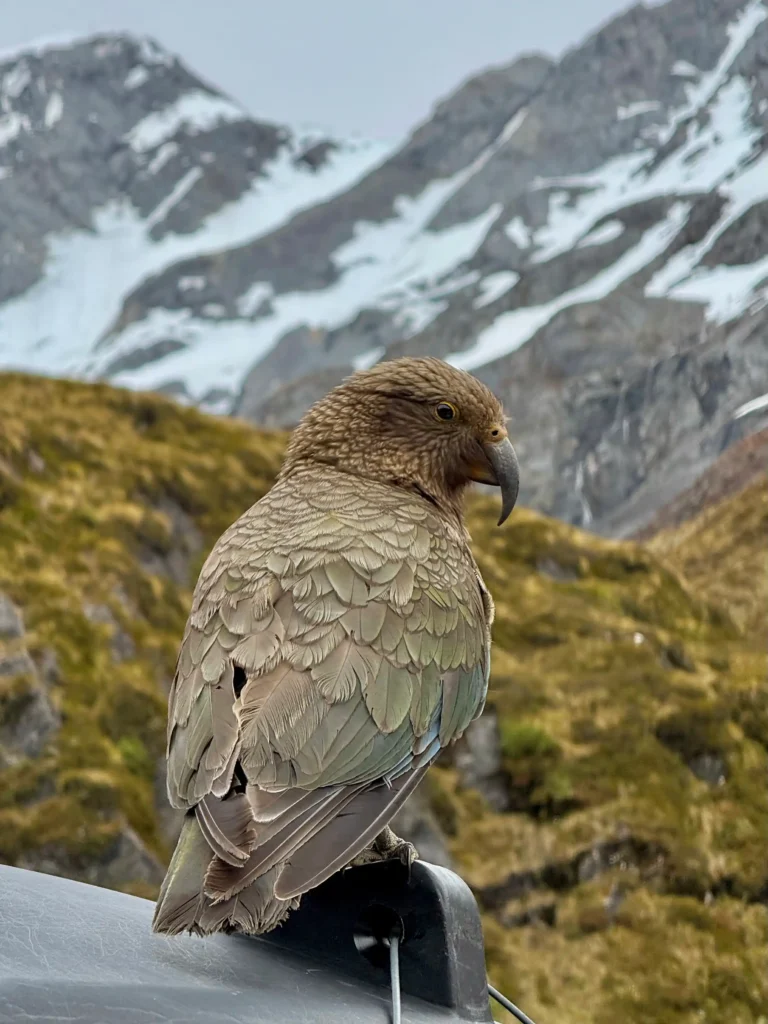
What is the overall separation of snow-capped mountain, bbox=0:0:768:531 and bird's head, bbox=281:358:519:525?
26.6 m

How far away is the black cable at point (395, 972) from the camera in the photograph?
8.07 feet

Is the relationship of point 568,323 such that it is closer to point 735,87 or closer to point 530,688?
point 530,688

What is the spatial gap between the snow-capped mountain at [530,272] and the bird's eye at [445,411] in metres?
26.7

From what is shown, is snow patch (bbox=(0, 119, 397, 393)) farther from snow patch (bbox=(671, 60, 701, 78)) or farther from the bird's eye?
the bird's eye

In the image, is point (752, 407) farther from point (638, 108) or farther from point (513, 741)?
point (638, 108)

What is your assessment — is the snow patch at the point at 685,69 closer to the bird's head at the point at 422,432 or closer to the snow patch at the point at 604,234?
the snow patch at the point at 604,234

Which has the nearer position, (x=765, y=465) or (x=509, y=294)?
(x=765, y=465)

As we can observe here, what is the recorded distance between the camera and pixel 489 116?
189m

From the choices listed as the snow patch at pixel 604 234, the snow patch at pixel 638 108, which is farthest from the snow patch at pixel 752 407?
the snow patch at pixel 638 108

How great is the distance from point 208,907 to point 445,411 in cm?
253

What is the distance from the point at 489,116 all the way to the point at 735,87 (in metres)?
81.0

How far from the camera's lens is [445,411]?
4.53 metres

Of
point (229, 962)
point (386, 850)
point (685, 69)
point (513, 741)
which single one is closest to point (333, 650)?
point (386, 850)

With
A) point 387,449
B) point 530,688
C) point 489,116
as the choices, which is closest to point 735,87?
point 489,116
